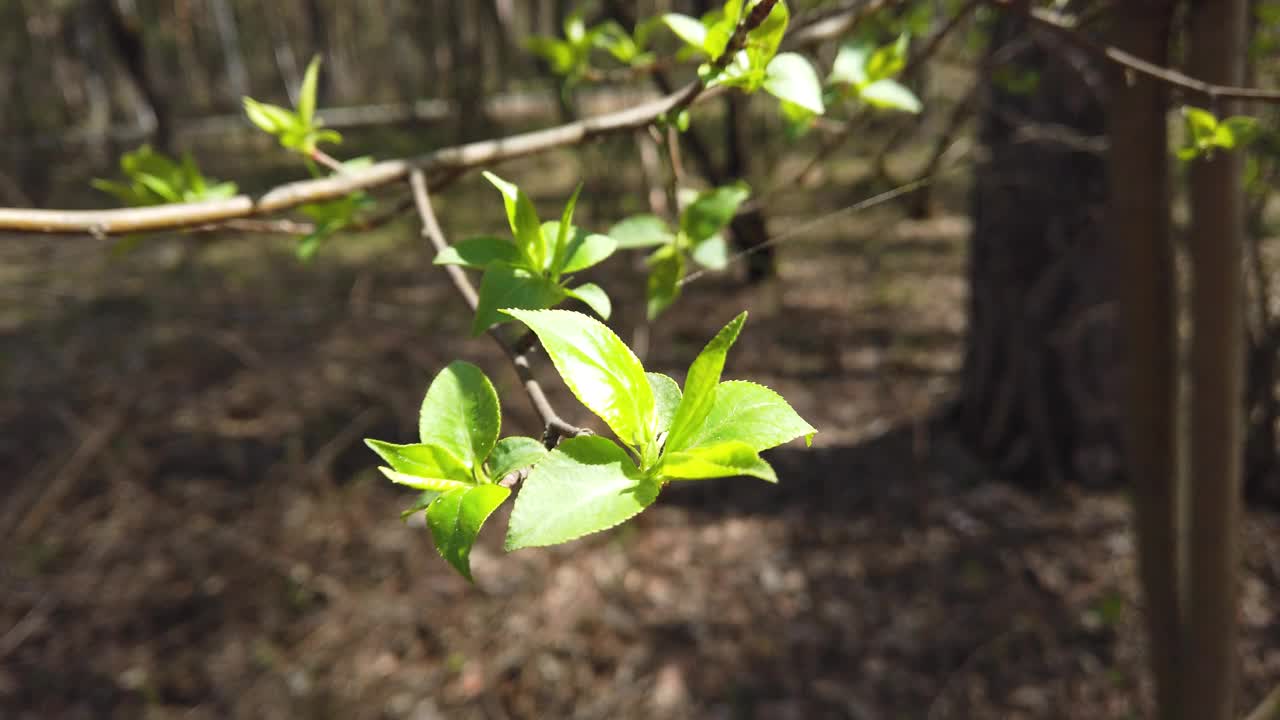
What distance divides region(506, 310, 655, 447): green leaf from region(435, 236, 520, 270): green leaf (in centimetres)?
22

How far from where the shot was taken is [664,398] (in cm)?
55

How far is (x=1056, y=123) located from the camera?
3309mm

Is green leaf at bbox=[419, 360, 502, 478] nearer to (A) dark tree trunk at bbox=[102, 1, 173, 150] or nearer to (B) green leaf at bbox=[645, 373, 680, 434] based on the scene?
(B) green leaf at bbox=[645, 373, 680, 434]

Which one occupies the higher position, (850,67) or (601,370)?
(850,67)

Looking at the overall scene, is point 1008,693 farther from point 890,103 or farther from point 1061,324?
point 890,103

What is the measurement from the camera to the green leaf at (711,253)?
1.04 m

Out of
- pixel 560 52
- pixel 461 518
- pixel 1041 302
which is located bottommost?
pixel 1041 302

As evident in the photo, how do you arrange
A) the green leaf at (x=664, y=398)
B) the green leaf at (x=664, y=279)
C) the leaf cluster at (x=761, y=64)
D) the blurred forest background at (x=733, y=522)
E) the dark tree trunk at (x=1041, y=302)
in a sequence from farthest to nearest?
the dark tree trunk at (x=1041, y=302), the blurred forest background at (x=733, y=522), the green leaf at (x=664, y=279), the leaf cluster at (x=761, y=64), the green leaf at (x=664, y=398)

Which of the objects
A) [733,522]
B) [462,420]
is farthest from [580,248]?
[733,522]

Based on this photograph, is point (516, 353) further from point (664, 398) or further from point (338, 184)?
point (338, 184)

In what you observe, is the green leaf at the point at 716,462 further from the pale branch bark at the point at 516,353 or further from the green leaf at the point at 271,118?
the green leaf at the point at 271,118

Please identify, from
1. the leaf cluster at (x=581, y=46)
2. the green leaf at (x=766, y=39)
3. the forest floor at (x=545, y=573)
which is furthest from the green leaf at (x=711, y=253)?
the forest floor at (x=545, y=573)

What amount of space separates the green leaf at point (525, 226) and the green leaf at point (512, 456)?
188mm

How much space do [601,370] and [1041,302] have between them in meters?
3.63
